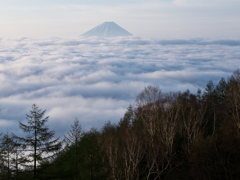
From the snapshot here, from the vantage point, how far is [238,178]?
32.6 meters

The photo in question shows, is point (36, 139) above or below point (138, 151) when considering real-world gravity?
above

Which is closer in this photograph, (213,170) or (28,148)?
(28,148)

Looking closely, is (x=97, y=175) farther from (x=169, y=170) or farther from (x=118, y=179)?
(x=169, y=170)

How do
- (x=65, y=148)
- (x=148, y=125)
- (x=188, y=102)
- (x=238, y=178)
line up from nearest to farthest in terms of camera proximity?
1. (x=65, y=148)
2. (x=238, y=178)
3. (x=148, y=125)
4. (x=188, y=102)

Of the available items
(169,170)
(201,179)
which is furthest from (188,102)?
(201,179)

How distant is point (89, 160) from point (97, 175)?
157 cm

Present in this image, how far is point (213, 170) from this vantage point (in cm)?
3306

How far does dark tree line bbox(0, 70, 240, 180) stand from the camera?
865 inches

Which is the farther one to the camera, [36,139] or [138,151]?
[138,151]

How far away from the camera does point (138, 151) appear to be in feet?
102

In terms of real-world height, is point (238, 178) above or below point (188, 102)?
below

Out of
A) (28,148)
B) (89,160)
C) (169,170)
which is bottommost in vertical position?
(169,170)

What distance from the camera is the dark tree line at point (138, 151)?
2197 centimetres

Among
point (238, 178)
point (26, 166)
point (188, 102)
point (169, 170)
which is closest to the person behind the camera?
point (26, 166)
